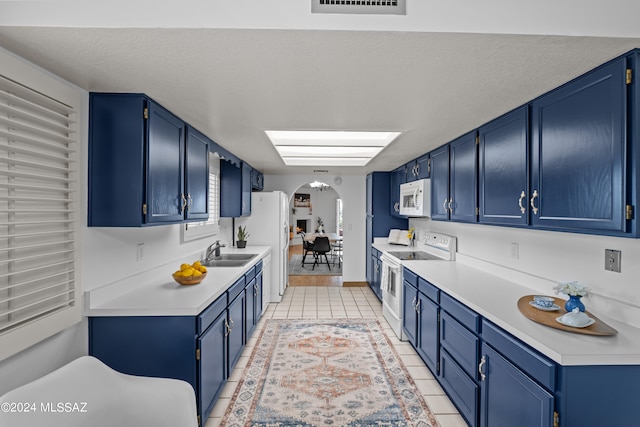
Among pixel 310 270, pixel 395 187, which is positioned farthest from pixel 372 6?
pixel 310 270

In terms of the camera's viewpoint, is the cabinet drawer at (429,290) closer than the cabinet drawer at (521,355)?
No

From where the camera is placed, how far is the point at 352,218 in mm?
6012

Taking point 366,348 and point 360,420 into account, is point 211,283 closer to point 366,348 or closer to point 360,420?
point 360,420

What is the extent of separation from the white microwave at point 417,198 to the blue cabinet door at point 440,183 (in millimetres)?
96

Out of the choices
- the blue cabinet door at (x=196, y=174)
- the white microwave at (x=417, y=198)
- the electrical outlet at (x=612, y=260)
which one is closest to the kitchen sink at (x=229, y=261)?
the blue cabinet door at (x=196, y=174)

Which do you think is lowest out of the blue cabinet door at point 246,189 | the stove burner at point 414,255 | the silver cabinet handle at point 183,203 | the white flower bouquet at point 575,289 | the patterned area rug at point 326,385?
the patterned area rug at point 326,385

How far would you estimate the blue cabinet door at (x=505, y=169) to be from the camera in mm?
1984

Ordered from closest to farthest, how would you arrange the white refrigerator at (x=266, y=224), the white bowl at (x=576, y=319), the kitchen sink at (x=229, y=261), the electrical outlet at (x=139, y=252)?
the white bowl at (x=576, y=319), the electrical outlet at (x=139, y=252), the kitchen sink at (x=229, y=261), the white refrigerator at (x=266, y=224)

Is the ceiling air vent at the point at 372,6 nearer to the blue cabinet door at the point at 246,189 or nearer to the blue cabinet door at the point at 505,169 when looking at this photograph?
the blue cabinet door at the point at 505,169

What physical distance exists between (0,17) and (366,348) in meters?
3.48

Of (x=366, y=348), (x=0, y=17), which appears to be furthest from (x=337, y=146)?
(x=0, y=17)

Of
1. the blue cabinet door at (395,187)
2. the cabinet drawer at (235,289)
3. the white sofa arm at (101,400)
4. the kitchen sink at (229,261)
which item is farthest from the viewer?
the blue cabinet door at (395,187)

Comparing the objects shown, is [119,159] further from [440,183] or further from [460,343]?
[440,183]

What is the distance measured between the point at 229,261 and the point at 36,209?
2.19 meters
